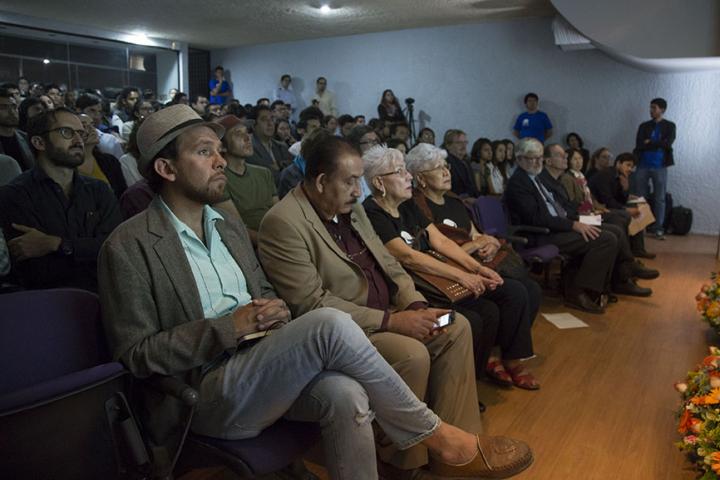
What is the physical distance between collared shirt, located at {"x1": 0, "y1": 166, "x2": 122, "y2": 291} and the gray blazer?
825 mm

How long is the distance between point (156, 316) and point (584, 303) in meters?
3.19

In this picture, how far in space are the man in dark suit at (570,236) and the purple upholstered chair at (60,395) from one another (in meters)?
3.06

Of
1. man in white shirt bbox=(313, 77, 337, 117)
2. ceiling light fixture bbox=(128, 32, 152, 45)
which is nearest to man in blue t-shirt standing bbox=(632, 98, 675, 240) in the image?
man in white shirt bbox=(313, 77, 337, 117)

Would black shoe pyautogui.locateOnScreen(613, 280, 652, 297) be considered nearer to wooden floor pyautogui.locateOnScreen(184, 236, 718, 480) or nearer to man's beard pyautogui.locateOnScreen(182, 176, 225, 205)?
wooden floor pyautogui.locateOnScreen(184, 236, 718, 480)

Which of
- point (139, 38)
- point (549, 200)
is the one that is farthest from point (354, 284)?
point (139, 38)

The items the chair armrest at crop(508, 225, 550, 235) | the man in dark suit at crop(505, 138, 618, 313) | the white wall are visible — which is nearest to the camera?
the chair armrest at crop(508, 225, 550, 235)

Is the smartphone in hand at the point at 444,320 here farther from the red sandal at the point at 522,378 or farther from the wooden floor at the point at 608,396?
the red sandal at the point at 522,378

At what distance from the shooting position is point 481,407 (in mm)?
2535

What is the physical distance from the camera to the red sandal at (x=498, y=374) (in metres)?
2.76

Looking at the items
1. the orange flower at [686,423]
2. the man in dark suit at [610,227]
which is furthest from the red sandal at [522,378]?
the man in dark suit at [610,227]

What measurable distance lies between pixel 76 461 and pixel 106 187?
143 cm

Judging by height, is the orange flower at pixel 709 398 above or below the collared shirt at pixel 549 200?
below

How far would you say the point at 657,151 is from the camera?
24.1 ft

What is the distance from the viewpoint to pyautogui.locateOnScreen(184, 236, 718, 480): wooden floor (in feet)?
7.05
